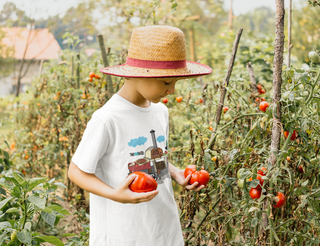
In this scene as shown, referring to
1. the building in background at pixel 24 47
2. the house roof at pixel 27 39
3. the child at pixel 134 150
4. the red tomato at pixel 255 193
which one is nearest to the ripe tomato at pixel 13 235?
the child at pixel 134 150

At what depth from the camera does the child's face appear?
942 mm

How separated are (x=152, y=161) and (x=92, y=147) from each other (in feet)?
0.72

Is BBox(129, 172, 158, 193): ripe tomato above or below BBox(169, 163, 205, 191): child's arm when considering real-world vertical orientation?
above

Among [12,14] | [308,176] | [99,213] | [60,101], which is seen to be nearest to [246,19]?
[12,14]

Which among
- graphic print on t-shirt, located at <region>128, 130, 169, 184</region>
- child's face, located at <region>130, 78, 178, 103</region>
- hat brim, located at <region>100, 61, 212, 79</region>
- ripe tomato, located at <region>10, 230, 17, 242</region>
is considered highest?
hat brim, located at <region>100, 61, 212, 79</region>

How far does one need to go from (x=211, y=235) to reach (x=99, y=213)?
2.09ft

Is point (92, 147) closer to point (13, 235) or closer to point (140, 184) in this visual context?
point (140, 184)

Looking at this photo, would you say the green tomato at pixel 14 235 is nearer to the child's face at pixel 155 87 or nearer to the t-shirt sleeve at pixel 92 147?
the t-shirt sleeve at pixel 92 147

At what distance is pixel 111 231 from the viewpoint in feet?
3.22

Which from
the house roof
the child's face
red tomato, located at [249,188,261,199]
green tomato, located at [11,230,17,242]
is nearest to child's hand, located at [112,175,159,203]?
the child's face

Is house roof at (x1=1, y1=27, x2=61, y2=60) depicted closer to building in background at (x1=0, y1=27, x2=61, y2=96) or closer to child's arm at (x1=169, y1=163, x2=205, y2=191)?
building in background at (x1=0, y1=27, x2=61, y2=96)

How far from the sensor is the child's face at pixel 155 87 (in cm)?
94

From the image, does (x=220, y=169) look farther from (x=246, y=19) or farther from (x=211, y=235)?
(x=246, y=19)

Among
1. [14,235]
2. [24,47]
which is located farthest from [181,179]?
[24,47]
